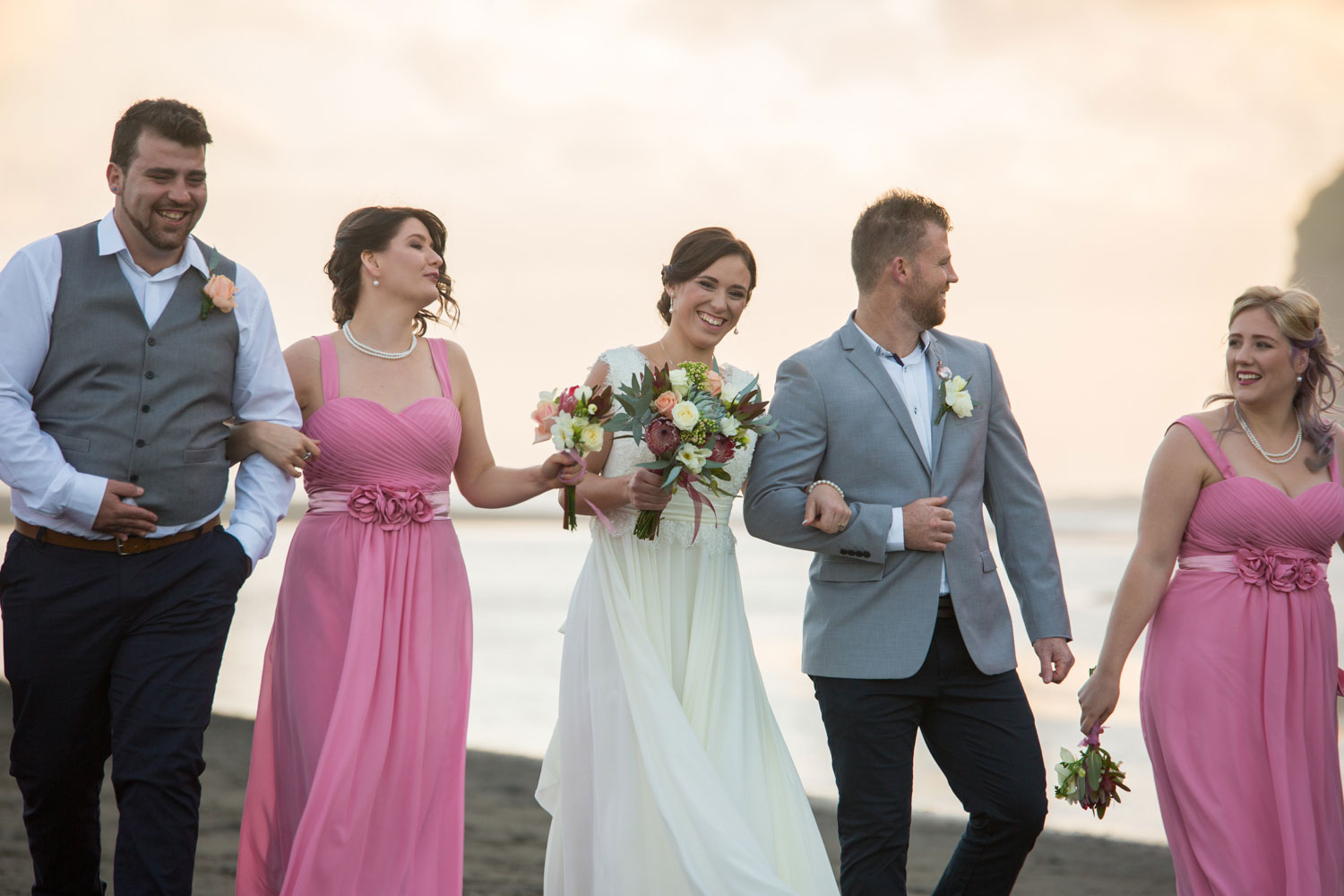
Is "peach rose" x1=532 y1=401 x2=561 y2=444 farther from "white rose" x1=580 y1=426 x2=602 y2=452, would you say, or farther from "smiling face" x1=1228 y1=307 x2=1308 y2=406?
"smiling face" x1=1228 y1=307 x2=1308 y2=406

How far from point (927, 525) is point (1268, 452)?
1.37 meters

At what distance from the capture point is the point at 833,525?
410 centimetres

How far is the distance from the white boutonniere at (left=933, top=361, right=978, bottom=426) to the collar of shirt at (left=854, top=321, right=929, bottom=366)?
90 millimetres

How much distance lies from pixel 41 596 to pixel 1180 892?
367 cm

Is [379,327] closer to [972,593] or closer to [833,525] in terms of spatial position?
[833,525]

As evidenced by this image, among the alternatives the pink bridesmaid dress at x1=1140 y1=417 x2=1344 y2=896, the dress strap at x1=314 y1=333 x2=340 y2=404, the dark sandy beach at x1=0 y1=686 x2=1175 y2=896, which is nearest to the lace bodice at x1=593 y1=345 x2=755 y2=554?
the dress strap at x1=314 y1=333 x2=340 y2=404

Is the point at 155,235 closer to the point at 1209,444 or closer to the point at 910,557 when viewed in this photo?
the point at 910,557

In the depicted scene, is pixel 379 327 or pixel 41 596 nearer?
pixel 41 596

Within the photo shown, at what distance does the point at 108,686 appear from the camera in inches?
155

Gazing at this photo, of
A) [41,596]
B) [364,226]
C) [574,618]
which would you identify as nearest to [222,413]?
[41,596]

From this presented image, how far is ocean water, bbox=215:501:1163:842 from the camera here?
8.67m

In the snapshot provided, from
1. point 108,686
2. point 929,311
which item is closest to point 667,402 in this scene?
point 929,311

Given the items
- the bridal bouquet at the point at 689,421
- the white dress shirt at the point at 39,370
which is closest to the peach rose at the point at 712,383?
the bridal bouquet at the point at 689,421

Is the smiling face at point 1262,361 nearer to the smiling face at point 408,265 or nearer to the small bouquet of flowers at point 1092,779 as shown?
the small bouquet of flowers at point 1092,779
